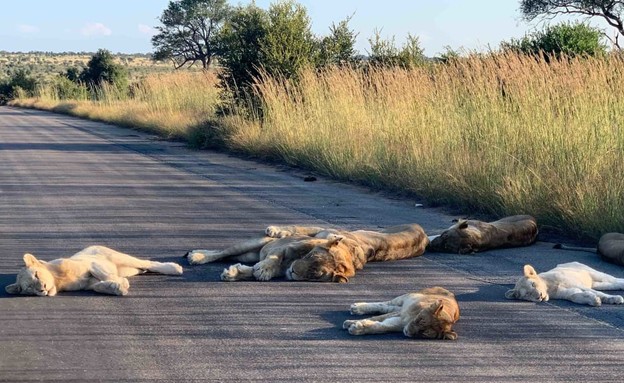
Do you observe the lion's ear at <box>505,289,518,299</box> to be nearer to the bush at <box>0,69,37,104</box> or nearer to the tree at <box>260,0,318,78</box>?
the tree at <box>260,0,318,78</box>

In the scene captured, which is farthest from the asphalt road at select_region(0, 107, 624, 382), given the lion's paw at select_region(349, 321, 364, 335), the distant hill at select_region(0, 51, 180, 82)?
the distant hill at select_region(0, 51, 180, 82)

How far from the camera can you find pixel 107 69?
55875mm

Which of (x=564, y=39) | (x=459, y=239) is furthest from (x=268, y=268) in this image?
(x=564, y=39)

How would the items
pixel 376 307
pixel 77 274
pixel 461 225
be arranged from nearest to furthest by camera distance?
pixel 376 307
pixel 77 274
pixel 461 225

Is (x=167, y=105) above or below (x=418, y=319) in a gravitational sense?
above

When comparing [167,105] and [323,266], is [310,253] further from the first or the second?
[167,105]

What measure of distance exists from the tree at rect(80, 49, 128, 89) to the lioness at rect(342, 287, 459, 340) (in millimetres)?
49525

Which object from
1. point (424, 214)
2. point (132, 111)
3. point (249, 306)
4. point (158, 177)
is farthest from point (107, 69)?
point (249, 306)

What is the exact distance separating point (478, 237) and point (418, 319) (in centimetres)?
278

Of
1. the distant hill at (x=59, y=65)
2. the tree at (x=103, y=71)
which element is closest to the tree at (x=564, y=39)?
the tree at (x=103, y=71)

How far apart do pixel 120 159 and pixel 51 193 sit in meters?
5.38

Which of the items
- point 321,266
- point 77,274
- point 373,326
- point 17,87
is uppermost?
point 17,87

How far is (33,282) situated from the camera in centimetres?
685

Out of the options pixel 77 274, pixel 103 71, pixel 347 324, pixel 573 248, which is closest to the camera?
pixel 347 324
